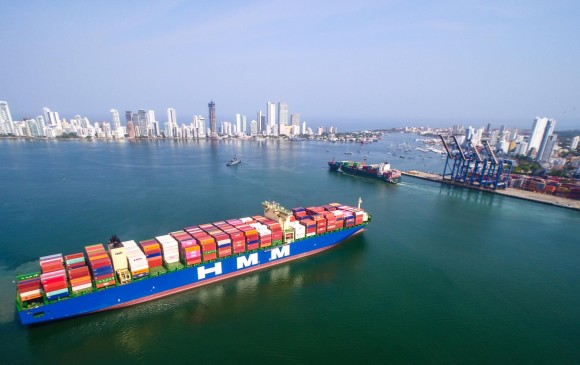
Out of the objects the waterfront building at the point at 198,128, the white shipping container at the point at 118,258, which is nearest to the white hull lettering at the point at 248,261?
the white shipping container at the point at 118,258

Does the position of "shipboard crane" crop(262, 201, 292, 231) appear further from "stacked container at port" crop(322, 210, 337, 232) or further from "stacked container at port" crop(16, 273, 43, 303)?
"stacked container at port" crop(16, 273, 43, 303)

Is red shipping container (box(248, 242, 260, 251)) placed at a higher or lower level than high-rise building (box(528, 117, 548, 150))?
lower

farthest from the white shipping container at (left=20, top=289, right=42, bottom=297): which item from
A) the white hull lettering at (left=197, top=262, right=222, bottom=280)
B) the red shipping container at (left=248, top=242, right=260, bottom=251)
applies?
the red shipping container at (left=248, top=242, right=260, bottom=251)

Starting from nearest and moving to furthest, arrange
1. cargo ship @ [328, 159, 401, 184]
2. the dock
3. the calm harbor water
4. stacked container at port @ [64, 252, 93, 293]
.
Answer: the calm harbor water → stacked container at port @ [64, 252, 93, 293] → the dock → cargo ship @ [328, 159, 401, 184]

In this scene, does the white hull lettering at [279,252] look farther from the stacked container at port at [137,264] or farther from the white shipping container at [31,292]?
the white shipping container at [31,292]

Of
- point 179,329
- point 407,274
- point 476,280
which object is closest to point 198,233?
point 179,329

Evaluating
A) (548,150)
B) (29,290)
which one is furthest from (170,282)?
(548,150)

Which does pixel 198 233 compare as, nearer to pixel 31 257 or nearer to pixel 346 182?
pixel 31 257

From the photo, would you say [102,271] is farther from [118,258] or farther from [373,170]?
[373,170]
